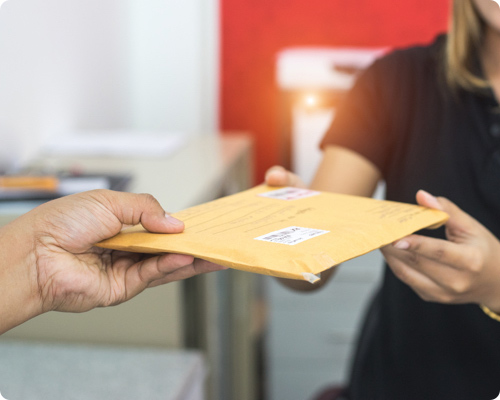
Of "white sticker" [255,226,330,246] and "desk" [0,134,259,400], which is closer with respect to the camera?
"white sticker" [255,226,330,246]

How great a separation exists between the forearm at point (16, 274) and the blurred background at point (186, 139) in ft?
0.76

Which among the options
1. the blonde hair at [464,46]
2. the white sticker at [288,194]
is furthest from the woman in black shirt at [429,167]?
the white sticker at [288,194]

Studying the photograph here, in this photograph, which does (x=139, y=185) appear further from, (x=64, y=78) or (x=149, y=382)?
(x=64, y=78)

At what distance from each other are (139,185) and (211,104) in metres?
1.13

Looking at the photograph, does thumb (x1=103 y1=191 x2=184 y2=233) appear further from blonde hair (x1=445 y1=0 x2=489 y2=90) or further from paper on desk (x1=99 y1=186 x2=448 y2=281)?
blonde hair (x1=445 y1=0 x2=489 y2=90)

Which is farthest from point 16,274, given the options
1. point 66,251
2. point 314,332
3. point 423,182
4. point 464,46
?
point 314,332

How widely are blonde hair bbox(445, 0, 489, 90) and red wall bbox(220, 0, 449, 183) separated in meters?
1.16

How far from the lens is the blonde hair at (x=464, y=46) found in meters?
0.86

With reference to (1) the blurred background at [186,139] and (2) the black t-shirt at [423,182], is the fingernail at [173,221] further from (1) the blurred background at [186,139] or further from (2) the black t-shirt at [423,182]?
(2) the black t-shirt at [423,182]

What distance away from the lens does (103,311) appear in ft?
2.88

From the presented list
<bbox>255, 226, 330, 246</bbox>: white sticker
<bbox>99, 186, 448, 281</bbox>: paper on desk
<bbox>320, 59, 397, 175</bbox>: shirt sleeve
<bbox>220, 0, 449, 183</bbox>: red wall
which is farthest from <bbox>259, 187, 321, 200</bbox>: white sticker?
<bbox>220, 0, 449, 183</bbox>: red wall

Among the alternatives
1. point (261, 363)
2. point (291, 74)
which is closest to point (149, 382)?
point (291, 74)

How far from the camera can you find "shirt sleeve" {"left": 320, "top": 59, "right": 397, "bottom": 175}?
36.0 inches

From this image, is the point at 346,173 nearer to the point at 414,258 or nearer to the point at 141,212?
the point at 414,258
